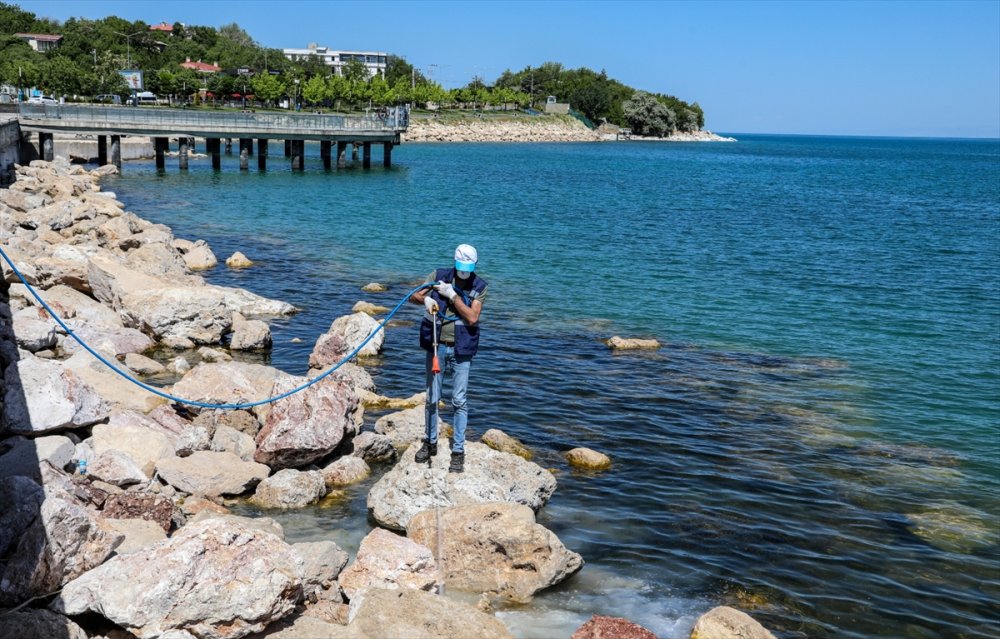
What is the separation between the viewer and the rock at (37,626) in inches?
282

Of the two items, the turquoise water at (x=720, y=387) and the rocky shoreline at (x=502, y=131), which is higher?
the rocky shoreline at (x=502, y=131)

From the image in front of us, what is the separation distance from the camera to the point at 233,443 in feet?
43.4

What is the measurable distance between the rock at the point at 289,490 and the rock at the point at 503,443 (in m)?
3.00

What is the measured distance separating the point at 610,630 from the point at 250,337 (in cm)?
1321

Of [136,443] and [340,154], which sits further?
[340,154]

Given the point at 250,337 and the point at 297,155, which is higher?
the point at 297,155

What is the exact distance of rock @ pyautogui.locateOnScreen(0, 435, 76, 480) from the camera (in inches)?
384

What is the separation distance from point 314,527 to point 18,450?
3481 mm

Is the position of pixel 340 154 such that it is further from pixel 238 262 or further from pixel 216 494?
pixel 216 494

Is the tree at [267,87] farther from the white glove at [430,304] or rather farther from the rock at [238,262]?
the white glove at [430,304]

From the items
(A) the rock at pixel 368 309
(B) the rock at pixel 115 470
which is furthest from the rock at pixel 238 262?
(B) the rock at pixel 115 470

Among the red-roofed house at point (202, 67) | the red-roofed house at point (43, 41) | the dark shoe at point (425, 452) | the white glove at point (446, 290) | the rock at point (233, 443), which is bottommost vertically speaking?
the rock at point (233, 443)

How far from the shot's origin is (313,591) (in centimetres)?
905

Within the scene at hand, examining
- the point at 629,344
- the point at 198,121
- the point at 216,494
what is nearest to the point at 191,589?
the point at 216,494
